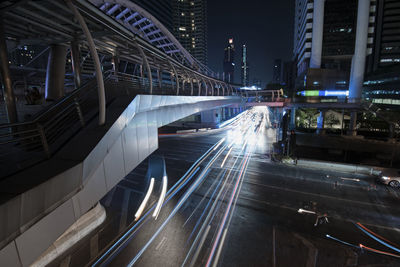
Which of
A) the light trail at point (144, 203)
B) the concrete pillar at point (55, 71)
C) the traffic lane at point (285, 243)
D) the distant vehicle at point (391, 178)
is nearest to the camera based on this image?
the traffic lane at point (285, 243)

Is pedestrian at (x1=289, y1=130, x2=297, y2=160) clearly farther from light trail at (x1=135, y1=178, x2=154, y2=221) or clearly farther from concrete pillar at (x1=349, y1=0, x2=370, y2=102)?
concrete pillar at (x1=349, y1=0, x2=370, y2=102)

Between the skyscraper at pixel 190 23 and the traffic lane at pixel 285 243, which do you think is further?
the skyscraper at pixel 190 23

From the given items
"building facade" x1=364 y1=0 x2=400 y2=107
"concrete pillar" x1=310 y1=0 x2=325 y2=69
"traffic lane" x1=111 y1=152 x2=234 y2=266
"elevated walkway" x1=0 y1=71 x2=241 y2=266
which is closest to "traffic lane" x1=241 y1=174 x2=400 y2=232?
"traffic lane" x1=111 y1=152 x2=234 y2=266

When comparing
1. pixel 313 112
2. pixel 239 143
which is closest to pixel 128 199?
pixel 239 143

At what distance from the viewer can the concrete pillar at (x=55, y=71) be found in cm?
1041

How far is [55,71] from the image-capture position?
34.8 feet

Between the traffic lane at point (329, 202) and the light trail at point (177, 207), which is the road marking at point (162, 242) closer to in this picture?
the light trail at point (177, 207)

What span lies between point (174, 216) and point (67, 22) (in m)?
9.65

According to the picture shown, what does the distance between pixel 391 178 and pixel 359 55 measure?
50193 mm

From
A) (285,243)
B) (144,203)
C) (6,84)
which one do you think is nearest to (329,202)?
(285,243)

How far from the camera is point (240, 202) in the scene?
1092cm

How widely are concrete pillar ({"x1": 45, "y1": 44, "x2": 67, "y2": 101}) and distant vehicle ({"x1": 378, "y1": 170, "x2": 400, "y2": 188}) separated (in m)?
21.3

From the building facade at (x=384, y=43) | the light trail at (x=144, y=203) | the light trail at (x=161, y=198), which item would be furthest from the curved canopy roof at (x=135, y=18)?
the building facade at (x=384, y=43)

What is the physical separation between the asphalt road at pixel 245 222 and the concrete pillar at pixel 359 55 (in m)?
45.7
